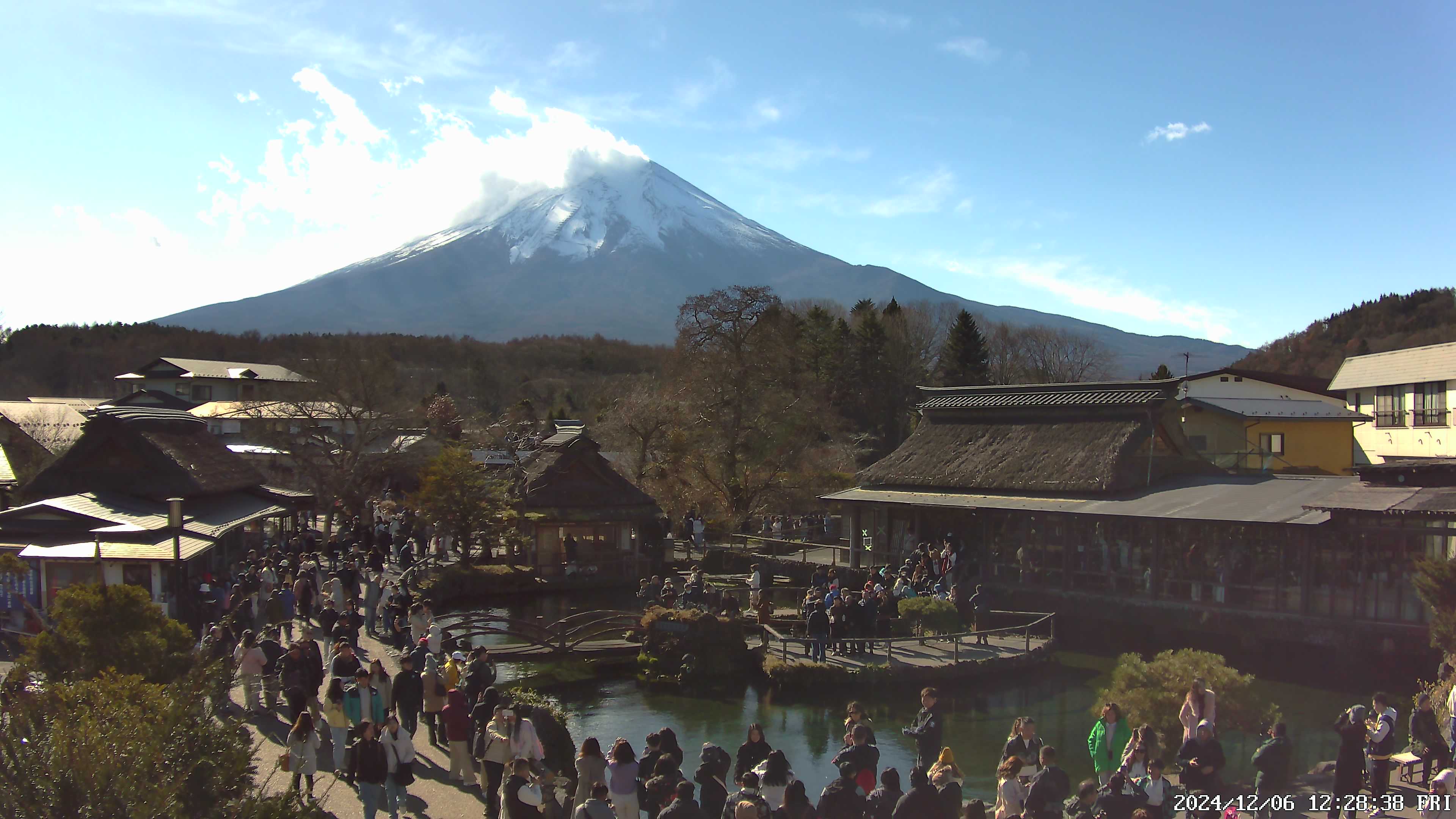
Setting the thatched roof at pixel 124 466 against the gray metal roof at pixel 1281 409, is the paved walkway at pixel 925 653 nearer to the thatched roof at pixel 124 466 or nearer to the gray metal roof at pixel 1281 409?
the thatched roof at pixel 124 466

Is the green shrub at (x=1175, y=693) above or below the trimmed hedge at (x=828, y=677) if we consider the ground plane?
above

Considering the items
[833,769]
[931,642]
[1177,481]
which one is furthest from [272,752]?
[1177,481]

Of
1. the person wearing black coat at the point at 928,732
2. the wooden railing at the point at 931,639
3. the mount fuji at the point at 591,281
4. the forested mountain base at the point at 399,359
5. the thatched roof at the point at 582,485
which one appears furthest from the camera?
the mount fuji at the point at 591,281

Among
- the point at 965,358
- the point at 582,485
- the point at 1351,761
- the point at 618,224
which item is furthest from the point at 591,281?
the point at 1351,761

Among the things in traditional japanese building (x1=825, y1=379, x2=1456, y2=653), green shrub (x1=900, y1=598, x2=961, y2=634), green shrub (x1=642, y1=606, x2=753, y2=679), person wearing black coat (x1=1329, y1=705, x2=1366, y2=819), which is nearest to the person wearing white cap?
person wearing black coat (x1=1329, y1=705, x2=1366, y2=819)

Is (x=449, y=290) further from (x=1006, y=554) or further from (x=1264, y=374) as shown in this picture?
(x=1006, y=554)

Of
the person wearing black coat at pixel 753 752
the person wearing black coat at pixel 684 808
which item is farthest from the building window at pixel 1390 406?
the person wearing black coat at pixel 684 808
